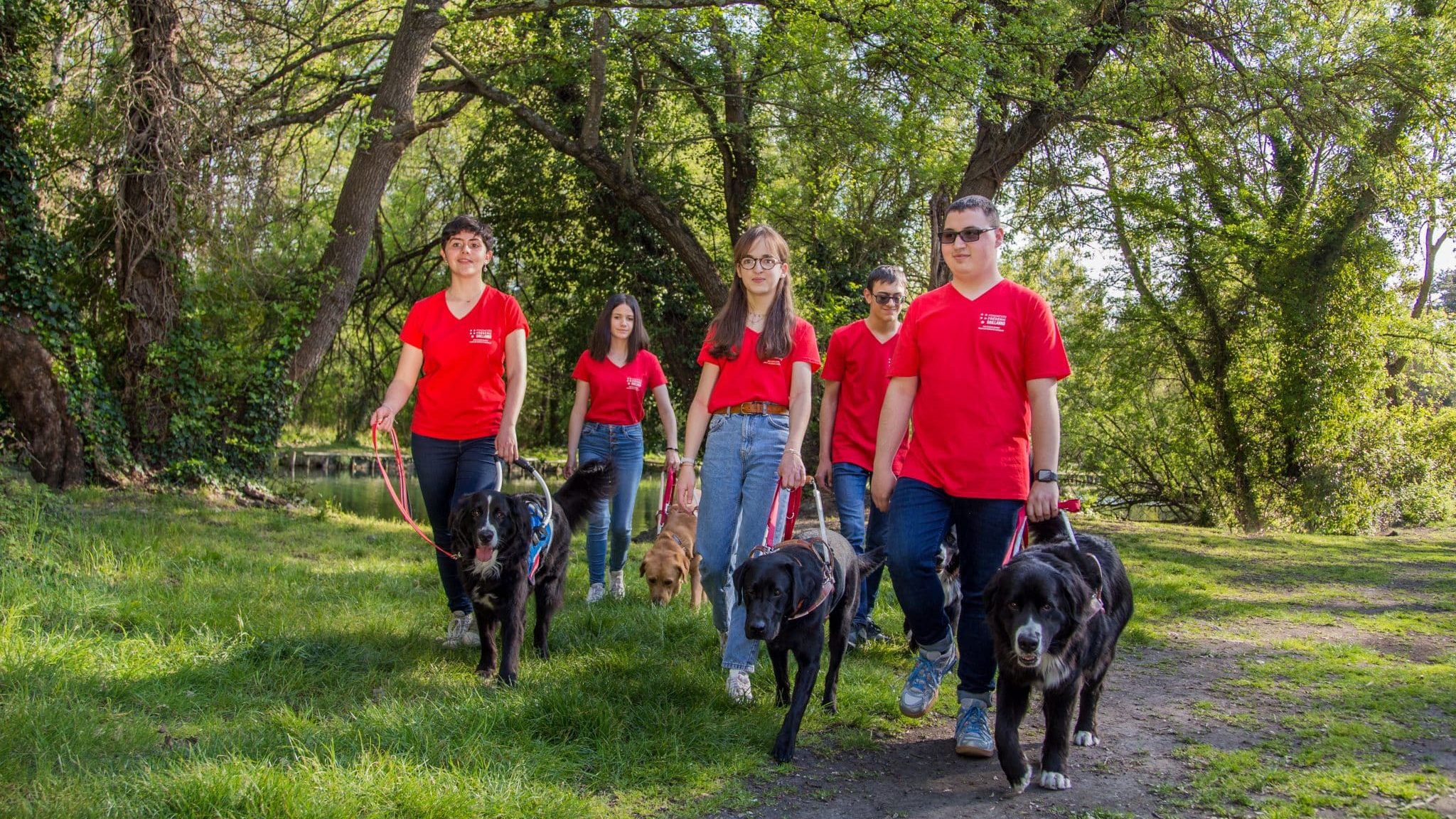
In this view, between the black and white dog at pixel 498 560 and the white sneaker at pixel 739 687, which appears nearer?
the white sneaker at pixel 739 687

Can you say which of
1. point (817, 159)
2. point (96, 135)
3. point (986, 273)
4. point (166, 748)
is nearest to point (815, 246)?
point (817, 159)

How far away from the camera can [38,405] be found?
9.55m

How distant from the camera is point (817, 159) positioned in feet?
45.1

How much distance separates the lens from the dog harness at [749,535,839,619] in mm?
3998

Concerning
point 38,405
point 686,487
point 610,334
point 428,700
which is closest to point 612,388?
point 610,334

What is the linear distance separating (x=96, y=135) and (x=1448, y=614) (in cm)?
1212

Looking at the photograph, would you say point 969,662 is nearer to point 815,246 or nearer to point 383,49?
point 815,246

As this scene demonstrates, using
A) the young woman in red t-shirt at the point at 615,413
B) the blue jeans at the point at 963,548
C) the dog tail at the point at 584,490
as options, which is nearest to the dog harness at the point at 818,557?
the blue jeans at the point at 963,548

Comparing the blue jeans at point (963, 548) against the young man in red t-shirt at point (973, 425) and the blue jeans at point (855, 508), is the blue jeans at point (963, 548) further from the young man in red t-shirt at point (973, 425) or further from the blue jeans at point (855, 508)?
the blue jeans at point (855, 508)

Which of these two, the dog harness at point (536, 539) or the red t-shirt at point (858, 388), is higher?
the red t-shirt at point (858, 388)

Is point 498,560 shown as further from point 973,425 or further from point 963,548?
point 973,425

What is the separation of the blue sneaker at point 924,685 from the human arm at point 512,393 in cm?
210

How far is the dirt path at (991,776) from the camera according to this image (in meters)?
3.34

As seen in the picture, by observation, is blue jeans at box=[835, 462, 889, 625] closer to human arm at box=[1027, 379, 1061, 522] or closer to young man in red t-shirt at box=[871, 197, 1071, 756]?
young man in red t-shirt at box=[871, 197, 1071, 756]
